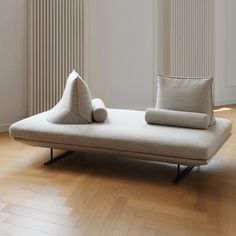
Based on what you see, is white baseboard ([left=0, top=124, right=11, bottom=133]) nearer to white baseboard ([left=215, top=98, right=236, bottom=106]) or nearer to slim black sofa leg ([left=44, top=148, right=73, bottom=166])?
slim black sofa leg ([left=44, top=148, right=73, bottom=166])

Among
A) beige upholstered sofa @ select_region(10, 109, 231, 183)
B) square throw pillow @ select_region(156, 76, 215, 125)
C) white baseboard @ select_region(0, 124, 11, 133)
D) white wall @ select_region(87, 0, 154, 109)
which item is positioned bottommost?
white baseboard @ select_region(0, 124, 11, 133)

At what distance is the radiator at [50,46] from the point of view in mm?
4145

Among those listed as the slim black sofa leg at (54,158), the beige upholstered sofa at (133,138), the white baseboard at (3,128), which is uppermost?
the beige upholstered sofa at (133,138)

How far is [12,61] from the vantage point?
4098 mm

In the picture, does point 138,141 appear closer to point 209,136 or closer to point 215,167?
point 209,136

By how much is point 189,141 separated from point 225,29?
169 inches

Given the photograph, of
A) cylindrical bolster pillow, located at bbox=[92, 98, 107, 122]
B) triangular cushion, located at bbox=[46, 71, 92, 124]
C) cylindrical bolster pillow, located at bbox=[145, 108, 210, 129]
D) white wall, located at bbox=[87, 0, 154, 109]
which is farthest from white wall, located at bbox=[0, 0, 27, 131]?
cylindrical bolster pillow, located at bbox=[145, 108, 210, 129]

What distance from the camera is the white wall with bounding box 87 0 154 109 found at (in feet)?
15.9

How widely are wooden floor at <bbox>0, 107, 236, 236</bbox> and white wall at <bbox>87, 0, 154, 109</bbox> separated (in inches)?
80.1

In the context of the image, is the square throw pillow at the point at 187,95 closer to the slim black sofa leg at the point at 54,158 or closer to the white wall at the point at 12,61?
the slim black sofa leg at the point at 54,158

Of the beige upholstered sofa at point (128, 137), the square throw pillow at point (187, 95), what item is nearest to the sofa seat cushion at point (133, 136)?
the beige upholstered sofa at point (128, 137)

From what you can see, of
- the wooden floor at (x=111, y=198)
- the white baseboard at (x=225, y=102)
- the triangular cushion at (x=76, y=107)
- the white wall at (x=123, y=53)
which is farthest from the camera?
the white baseboard at (x=225, y=102)

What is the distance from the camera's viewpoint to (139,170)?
9.18 feet

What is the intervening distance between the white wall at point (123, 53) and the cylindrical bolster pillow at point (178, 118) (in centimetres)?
212
